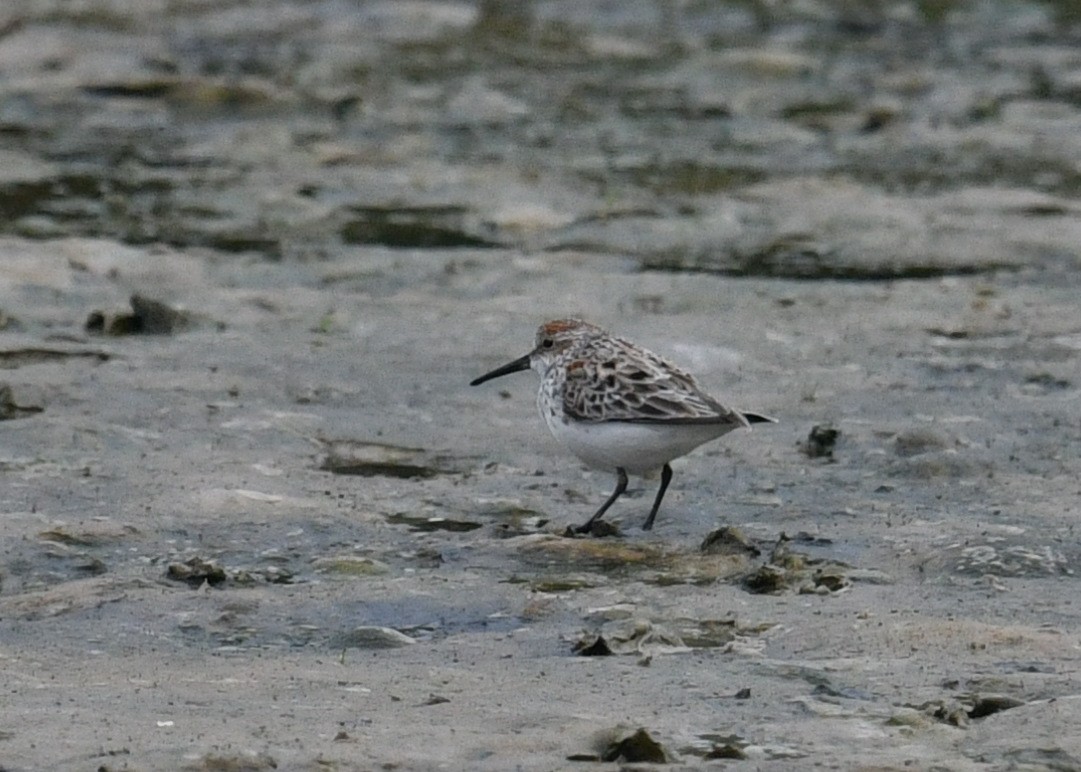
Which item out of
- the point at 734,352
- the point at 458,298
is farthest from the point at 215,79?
the point at 734,352

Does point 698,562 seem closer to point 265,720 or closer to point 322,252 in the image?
point 265,720

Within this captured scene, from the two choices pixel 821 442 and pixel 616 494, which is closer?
pixel 616 494

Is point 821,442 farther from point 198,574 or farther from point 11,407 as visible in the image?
point 11,407

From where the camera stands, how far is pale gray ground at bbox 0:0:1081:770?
5.44 metres

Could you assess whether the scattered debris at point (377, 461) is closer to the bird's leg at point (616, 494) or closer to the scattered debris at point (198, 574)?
the bird's leg at point (616, 494)

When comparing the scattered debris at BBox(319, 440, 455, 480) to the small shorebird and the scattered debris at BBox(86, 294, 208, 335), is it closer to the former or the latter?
the small shorebird

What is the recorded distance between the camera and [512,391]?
356 inches

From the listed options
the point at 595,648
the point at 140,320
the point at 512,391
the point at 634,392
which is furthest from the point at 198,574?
the point at 140,320

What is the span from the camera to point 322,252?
36.3 ft

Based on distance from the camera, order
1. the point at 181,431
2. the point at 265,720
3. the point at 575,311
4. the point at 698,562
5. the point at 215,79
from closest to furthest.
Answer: the point at 265,720, the point at 698,562, the point at 181,431, the point at 575,311, the point at 215,79

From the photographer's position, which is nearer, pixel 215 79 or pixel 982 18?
pixel 215 79

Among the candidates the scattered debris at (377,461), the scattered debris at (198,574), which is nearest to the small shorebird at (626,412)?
Answer: the scattered debris at (377,461)

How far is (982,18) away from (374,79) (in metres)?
5.38

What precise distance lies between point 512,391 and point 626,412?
187 cm
